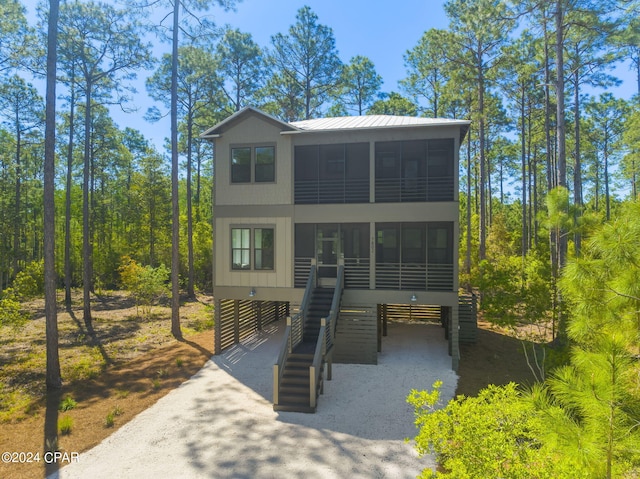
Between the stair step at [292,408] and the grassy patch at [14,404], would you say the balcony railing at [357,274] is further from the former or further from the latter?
the grassy patch at [14,404]

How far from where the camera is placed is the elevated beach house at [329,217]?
13.5m

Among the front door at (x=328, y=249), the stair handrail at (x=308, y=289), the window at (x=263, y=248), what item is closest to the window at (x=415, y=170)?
the front door at (x=328, y=249)

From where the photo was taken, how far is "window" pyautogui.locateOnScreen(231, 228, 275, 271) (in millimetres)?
14828

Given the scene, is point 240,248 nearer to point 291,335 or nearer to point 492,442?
point 291,335

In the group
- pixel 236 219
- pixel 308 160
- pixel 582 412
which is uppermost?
pixel 308 160

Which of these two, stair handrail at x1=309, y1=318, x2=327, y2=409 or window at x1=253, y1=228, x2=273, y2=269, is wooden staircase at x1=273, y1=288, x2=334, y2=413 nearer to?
stair handrail at x1=309, y1=318, x2=327, y2=409

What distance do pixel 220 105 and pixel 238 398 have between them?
74.6ft

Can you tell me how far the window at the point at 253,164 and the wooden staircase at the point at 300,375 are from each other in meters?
5.90

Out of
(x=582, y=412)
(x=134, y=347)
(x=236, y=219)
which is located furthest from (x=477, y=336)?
(x=134, y=347)

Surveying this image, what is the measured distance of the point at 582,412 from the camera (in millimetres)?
4062

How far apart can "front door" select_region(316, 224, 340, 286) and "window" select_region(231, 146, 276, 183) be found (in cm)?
303

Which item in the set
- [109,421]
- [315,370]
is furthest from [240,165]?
[109,421]

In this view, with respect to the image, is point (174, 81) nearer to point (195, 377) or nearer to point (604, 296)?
point (195, 377)

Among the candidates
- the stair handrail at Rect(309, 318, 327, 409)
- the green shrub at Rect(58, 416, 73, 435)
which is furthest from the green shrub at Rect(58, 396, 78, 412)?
the stair handrail at Rect(309, 318, 327, 409)
